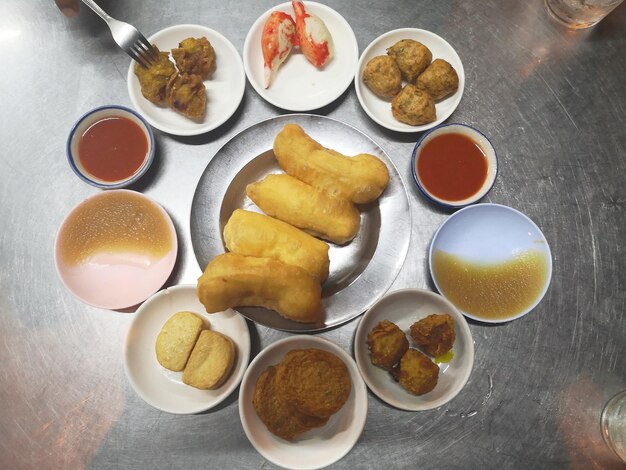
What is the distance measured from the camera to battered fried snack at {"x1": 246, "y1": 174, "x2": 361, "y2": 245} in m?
2.14

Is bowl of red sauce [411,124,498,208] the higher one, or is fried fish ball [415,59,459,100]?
fried fish ball [415,59,459,100]

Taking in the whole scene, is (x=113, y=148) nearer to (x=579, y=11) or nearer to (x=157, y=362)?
(x=157, y=362)

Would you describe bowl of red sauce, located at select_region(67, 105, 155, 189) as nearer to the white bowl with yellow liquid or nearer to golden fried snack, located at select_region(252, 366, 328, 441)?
golden fried snack, located at select_region(252, 366, 328, 441)

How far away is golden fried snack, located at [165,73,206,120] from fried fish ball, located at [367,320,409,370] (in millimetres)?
1456

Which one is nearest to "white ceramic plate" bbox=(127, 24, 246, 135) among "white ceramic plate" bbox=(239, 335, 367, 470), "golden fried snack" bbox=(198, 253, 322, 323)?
"golden fried snack" bbox=(198, 253, 322, 323)

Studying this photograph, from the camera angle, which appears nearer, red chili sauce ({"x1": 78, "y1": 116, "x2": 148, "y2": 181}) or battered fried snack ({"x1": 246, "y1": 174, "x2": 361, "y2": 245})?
battered fried snack ({"x1": 246, "y1": 174, "x2": 361, "y2": 245})

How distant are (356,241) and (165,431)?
1438 mm

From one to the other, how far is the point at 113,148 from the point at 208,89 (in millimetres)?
609

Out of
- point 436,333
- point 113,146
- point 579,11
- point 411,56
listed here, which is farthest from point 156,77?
point 579,11

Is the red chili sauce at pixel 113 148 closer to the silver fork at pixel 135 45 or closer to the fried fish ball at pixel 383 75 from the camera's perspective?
the silver fork at pixel 135 45

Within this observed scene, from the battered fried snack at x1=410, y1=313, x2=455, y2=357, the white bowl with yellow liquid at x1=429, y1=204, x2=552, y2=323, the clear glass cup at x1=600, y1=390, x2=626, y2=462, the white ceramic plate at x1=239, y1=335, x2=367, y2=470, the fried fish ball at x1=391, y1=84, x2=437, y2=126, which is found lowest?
the clear glass cup at x1=600, y1=390, x2=626, y2=462

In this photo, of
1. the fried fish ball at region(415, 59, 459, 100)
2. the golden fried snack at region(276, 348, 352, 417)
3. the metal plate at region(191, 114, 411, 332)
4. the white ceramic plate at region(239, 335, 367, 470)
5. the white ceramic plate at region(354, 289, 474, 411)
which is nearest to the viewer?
the golden fried snack at region(276, 348, 352, 417)

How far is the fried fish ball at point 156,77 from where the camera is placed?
7.62 ft

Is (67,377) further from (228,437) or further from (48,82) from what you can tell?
(48,82)
